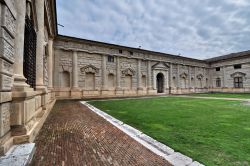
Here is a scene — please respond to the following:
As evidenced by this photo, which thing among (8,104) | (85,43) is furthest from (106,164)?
(85,43)

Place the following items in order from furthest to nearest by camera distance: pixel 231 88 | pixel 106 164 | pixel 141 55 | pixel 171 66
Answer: pixel 231 88 < pixel 171 66 < pixel 141 55 < pixel 106 164

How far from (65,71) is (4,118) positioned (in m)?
15.1

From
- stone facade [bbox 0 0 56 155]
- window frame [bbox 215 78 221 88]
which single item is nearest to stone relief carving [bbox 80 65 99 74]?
stone facade [bbox 0 0 56 155]

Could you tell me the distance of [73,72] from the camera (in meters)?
17.6

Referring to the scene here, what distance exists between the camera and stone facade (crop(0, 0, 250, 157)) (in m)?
3.43

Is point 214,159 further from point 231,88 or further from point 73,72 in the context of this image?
point 231,88

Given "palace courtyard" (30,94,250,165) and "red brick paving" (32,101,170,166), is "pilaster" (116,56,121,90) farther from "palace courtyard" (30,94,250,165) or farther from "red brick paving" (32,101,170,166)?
"red brick paving" (32,101,170,166)

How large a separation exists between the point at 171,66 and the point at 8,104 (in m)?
26.1

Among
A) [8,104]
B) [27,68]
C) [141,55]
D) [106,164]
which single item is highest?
[141,55]

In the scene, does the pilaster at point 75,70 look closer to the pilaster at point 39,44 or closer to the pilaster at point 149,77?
the pilaster at point 39,44

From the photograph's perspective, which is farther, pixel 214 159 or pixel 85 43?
pixel 85 43

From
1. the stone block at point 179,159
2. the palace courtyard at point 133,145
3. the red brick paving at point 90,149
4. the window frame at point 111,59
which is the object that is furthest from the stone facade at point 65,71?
the stone block at point 179,159

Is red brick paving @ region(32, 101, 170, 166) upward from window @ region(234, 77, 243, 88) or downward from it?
downward

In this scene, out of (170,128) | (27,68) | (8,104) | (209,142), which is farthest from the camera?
(27,68)
